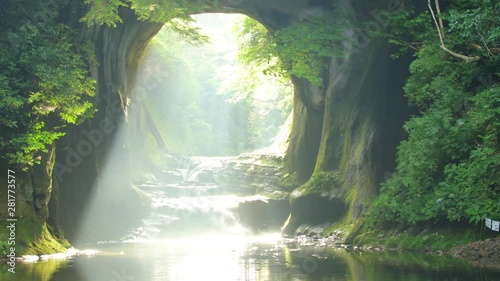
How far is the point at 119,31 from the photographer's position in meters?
26.8

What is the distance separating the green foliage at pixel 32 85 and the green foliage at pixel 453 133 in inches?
380

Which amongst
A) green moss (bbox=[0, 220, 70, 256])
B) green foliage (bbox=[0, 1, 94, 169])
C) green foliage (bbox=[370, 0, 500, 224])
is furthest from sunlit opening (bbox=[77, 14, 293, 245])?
green foliage (bbox=[370, 0, 500, 224])

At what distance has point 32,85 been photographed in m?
18.2

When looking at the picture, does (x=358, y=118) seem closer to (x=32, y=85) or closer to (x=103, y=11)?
(x=103, y=11)

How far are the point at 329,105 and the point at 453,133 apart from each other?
11707 mm

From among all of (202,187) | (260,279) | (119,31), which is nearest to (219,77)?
(202,187)

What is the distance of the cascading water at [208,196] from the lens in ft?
110

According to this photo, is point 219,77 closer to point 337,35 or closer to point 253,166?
point 253,166

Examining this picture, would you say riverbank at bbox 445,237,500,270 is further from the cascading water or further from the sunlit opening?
the cascading water

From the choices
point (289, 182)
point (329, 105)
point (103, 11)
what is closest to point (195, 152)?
point (289, 182)

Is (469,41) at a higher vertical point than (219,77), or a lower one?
lower

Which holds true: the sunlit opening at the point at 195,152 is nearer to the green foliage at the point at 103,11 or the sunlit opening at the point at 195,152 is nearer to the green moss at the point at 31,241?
the green foliage at the point at 103,11

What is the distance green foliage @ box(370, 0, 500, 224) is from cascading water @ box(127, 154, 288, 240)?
15543mm

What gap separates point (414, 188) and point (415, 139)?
139 cm
